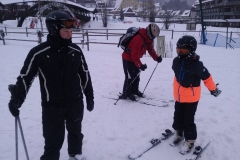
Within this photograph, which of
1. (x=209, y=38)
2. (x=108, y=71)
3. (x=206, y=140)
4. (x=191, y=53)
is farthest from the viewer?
(x=209, y=38)

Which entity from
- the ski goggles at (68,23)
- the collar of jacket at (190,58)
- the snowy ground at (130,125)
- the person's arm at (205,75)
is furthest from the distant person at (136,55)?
the ski goggles at (68,23)

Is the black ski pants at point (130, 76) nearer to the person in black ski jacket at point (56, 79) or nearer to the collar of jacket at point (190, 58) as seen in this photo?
the collar of jacket at point (190, 58)

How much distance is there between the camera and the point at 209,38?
675 inches

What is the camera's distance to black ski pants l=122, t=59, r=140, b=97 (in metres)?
4.79

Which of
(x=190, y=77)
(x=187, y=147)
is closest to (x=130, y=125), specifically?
(x=187, y=147)

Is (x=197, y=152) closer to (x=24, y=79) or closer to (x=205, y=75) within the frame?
(x=205, y=75)

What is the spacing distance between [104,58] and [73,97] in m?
7.75

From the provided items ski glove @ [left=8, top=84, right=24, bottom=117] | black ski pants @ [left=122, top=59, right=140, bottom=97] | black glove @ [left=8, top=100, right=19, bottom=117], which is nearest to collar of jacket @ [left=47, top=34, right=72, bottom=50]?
ski glove @ [left=8, top=84, right=24, bottom=117]

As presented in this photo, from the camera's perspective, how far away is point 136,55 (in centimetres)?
432

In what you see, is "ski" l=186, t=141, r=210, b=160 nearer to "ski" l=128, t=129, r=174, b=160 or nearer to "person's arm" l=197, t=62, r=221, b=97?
"ski" l=128, t=129, r=174, b=160

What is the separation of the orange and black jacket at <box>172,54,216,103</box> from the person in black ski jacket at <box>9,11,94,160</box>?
1.37m

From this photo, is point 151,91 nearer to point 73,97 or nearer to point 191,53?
point 191,53

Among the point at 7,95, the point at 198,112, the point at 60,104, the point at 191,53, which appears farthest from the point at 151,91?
the point at 7,95

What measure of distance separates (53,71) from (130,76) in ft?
9.59
